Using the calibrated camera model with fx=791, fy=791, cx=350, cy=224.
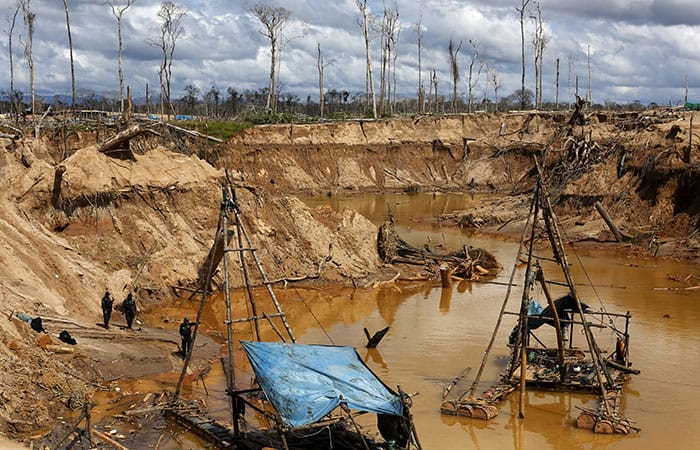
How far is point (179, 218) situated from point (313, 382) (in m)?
15.5

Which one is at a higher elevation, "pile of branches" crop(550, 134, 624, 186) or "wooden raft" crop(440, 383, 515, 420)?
"pile of branches" crop(550, 134, 624, 186)

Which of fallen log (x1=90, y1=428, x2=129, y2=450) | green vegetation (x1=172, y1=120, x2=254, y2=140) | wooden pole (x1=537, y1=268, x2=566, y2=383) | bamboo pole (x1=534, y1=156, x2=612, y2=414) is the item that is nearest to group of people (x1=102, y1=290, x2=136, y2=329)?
fallen log (x1=90, y1=428, x2=129, y2=450)

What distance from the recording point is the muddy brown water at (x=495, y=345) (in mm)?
15203

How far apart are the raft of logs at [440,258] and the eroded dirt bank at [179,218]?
2.00 feet

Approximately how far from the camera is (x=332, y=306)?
83.3 ft

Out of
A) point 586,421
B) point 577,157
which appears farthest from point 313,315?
point 577,157

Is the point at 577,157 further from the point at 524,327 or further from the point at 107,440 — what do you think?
the point at 107,440

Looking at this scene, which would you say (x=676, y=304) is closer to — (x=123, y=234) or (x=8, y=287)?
(x=123, y=234)

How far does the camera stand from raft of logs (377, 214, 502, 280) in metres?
29.5

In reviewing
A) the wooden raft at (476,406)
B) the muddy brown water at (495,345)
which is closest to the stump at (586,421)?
the muddy brown water at (495,345)

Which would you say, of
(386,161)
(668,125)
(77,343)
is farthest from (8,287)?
(386,161)

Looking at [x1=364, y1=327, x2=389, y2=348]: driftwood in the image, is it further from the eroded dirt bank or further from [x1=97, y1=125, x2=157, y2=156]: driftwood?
[x1=97, y1=125, x2=157, y2=156]: driftwood

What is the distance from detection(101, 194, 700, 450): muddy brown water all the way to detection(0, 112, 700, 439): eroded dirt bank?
6.08 feet

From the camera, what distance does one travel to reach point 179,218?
27.3 m
